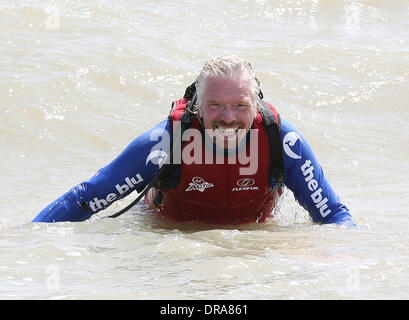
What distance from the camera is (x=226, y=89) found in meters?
5.01

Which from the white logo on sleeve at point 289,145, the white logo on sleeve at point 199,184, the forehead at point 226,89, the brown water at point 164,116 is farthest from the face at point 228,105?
the brown water at point 164,116

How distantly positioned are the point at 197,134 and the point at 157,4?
7.08 meters

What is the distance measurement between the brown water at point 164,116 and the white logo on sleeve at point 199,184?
9.8 inches

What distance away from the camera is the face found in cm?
501

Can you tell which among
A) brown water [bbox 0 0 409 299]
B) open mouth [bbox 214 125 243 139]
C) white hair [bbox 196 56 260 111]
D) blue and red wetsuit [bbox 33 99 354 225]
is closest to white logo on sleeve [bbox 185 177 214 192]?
blue and red wetsuit [bbox 33 99 354 225]

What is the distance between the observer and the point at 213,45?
35.5ft

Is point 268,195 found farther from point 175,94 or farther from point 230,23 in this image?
point 230,23

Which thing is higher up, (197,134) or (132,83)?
(197,134)

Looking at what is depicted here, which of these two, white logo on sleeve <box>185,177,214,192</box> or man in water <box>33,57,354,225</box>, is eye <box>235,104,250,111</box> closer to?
man in water <box>33,57,354,225</box>

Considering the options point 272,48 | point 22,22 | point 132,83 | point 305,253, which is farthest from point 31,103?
point 305,253

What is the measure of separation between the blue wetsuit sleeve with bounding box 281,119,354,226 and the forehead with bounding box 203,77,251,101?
428 millimetres

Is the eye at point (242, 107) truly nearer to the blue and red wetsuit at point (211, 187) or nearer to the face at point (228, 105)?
the face at point (228, 105)

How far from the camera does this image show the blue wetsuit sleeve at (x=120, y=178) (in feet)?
17.1

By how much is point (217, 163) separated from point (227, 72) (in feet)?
1.95
